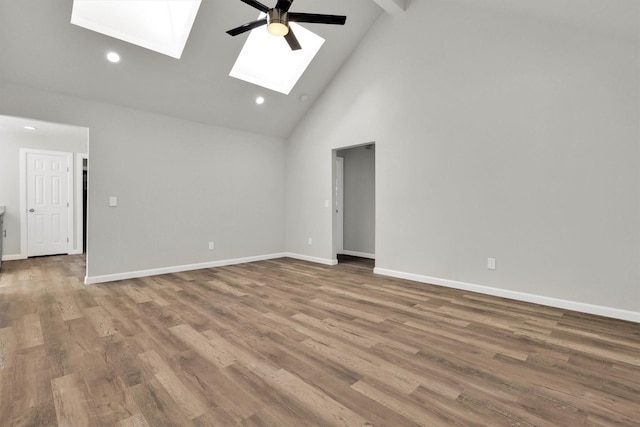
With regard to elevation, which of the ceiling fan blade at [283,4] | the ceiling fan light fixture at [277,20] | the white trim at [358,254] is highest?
the ceiling fan blade at [283,4]

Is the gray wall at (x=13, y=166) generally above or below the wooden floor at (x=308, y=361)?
above

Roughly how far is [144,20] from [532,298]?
5.42 metres

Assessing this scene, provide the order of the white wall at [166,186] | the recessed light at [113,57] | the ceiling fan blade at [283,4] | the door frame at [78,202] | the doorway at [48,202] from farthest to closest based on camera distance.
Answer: the door frame at [78,202]
the doorway at [48,202]
the white wall at [166,186]
the recessed light at [113,57]
the ceiling fan blade at [283,4]

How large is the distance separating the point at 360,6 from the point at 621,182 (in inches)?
149

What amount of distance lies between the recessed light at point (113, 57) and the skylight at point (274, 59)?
1.40m

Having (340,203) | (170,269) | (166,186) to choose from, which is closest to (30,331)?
(170,269)

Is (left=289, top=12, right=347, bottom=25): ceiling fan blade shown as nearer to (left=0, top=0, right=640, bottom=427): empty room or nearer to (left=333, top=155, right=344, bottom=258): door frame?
(left=0, top=0, right=640, bottom=427): empty room

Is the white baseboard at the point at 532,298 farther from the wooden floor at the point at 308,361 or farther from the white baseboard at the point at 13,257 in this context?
the white baseboard at the point at 13,257

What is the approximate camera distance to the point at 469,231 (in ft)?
12.1

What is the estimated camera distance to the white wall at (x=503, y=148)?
9.14 ft

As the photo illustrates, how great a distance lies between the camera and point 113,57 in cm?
360

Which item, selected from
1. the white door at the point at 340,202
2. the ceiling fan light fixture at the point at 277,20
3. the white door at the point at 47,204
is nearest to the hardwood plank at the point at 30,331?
the ceiling fan light fixture at the point at 277,20

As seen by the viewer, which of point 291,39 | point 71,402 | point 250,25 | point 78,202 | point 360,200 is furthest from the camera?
point 78,202

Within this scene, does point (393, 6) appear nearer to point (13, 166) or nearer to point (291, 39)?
point (291, 39)
